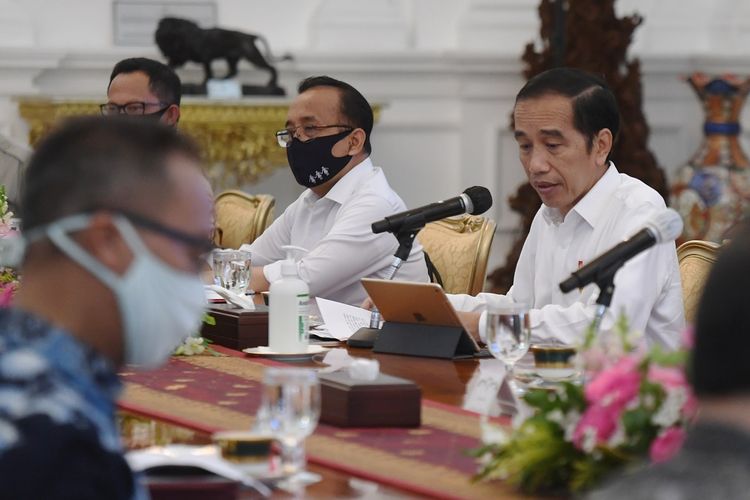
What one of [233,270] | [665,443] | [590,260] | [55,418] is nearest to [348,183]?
[233,270]

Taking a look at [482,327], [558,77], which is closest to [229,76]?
[558,77]

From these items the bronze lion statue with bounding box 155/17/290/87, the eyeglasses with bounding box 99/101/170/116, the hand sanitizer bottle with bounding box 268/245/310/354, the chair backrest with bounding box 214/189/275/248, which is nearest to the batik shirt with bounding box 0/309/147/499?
the hand sanitizer bottle with bounding box 268/245/310/354

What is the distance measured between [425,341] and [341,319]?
0.37 meters

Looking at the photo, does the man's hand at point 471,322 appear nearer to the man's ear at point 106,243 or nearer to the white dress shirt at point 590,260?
the white dress shirt at point 590,260

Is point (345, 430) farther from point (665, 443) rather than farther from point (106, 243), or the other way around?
point (106, 243)

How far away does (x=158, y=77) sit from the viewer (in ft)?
15.5

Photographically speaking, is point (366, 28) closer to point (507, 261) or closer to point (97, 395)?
point (507, 261)

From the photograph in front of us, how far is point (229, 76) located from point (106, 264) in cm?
554

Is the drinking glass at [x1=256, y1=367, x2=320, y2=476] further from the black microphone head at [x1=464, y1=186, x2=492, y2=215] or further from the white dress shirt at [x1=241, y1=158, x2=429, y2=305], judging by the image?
the white dress shirt at [x1=241, y1=158, x2=429, y2=305]

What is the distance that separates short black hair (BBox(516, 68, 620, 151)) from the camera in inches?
136

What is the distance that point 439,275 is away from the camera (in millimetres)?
4082

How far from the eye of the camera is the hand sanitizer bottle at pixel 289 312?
2.98 meters

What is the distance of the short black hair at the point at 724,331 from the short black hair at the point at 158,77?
3.70 m

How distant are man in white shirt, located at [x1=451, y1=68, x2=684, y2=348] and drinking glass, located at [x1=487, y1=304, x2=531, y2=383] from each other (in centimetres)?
75
